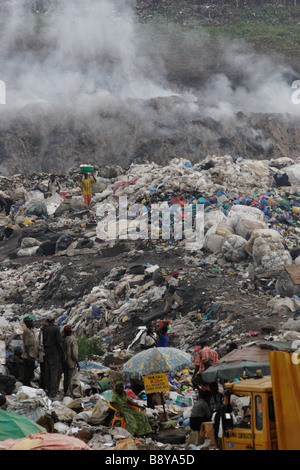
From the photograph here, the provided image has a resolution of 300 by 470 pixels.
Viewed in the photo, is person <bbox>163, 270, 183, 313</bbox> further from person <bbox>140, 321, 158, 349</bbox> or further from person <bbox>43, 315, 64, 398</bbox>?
person <bbox>43, 315, 64, 398</bbox>

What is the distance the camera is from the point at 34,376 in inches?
310

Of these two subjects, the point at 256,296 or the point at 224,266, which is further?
the point at 224,266

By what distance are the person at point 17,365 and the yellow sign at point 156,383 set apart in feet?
5.50

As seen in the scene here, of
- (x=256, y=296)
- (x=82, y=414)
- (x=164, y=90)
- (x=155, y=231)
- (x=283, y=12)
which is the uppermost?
(x=283, y=12)

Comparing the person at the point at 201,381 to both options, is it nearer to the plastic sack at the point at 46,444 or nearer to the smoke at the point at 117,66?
the plastic sack at the point at 46,444

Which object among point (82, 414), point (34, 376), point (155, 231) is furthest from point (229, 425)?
point (155, 231)

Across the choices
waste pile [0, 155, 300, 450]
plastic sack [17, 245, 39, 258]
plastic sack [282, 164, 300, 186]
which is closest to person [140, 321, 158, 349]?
waste pile [0, 155, 300, 450]

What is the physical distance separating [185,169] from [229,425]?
13347 millimetres

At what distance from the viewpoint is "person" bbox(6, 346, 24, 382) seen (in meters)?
7.71

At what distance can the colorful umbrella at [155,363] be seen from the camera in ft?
21.6

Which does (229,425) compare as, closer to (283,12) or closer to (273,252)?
(273,252)

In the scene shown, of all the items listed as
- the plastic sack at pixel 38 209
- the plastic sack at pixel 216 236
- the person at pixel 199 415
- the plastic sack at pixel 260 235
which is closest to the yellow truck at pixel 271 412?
the person at pixel 199 415

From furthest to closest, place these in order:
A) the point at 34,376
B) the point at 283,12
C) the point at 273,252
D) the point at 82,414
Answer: the point at 283,12
the point at 273,252
the point at 34,376
the point at 82,414

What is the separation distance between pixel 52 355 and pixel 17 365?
1.77 ft
